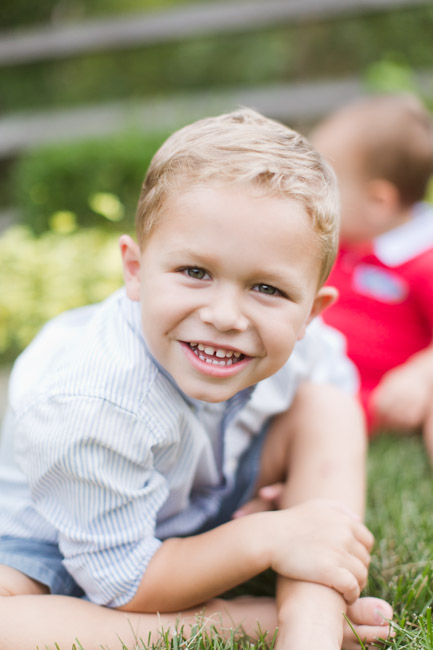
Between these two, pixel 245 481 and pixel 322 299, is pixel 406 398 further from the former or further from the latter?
pixel 322 299

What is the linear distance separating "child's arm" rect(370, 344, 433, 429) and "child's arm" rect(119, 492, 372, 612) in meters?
1.00

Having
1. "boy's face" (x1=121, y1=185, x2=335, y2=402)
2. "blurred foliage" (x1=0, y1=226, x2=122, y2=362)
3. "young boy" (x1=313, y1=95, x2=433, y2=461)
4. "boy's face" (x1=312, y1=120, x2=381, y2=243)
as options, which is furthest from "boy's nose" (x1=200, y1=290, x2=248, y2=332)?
"blurred foliage" (x1=0, y1=226, x2=122, y2=362)

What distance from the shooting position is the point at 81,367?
125 cm

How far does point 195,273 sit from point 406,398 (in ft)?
4.17

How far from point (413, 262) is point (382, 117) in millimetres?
566

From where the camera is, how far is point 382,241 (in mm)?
2531

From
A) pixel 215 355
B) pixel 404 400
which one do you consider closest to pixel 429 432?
pixel 404 400

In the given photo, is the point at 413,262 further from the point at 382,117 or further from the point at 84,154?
the point at 84,154

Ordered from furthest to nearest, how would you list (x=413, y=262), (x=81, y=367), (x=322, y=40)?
(x=322, y=40), (x=413, y=262), (x=81, y=367)

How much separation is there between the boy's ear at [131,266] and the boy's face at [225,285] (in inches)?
2.2

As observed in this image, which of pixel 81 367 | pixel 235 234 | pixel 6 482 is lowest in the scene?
pixel 6 482

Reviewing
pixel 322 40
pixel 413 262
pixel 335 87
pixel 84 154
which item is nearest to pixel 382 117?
pixel 413 262

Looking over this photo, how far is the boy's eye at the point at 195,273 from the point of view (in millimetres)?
1133

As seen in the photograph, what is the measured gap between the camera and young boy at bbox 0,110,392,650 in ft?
3.63
